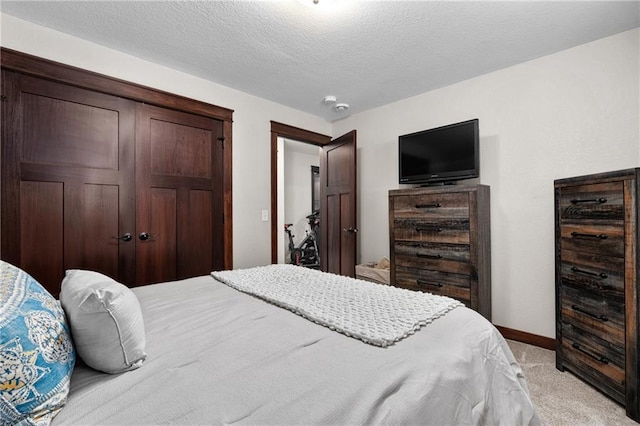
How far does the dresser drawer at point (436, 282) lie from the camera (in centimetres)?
260

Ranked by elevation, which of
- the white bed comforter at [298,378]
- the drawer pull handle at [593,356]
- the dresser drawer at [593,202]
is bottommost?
the drawer pull handle at [593,356]

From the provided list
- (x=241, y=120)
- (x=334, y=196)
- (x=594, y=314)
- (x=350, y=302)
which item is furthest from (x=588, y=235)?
(x=241, y=120)

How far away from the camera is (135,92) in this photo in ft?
8.33

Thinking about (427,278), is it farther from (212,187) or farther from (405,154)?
(212,187)

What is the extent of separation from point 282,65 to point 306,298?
86.2 inches

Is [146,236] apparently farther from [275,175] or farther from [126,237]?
[275,175]

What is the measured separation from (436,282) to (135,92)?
3.21m

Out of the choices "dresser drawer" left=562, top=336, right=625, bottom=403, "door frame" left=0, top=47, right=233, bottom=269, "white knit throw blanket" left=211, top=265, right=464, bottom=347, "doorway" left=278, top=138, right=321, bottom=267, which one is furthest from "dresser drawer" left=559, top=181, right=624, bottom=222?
"doorway" left=278, top=138, right=321, bottom=267

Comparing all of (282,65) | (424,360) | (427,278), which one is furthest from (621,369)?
(282,65)

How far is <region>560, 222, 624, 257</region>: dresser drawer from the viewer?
5.78ft

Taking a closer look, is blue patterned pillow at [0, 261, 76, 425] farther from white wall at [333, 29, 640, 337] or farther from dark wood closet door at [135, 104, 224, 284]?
white wall at [333, 29, 640, 337]

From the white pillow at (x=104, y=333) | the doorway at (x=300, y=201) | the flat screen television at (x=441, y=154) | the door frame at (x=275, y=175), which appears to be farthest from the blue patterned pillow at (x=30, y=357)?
the doorway at (x=300, y=201)

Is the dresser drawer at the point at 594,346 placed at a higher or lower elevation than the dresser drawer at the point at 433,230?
lower

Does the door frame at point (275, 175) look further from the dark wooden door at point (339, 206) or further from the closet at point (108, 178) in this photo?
the dark wooden door at point (339, 206)
